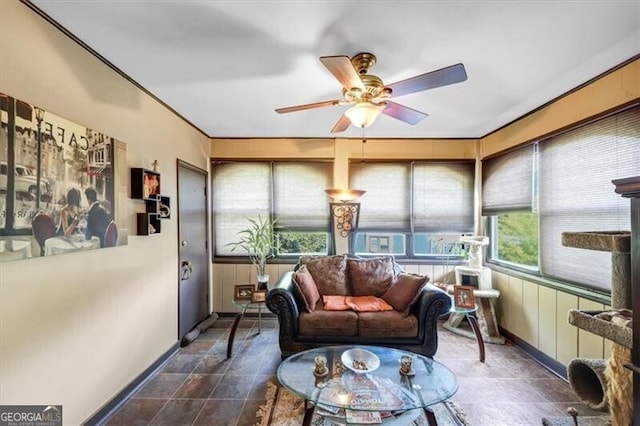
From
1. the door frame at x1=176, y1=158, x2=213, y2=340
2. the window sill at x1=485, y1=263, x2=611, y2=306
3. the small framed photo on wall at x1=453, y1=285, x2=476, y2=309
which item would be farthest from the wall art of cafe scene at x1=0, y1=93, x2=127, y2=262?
the window sill at x1=485, y1=263, x2=611, y2=306

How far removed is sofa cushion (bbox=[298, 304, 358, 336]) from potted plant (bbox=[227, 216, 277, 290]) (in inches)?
45.9

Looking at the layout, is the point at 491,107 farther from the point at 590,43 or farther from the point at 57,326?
the point at 57,326

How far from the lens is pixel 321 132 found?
3834 mm

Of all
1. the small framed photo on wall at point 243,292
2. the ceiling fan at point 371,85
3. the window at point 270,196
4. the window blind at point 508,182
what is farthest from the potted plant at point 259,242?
the window blind at point 508,182

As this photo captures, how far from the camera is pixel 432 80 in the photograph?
1.70 m

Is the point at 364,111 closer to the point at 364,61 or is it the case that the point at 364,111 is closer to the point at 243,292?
the point at 364,61

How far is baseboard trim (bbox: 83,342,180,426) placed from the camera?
1.95m

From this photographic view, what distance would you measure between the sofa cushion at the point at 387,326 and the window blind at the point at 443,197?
5.49 feet

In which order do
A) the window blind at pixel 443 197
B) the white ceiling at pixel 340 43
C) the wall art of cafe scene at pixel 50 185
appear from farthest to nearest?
the window blind at pixel 443 197 < the white ceiling at pixel 340 43 < the wall art of cafe scene at pixel 50 185

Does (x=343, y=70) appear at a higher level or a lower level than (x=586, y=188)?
higher

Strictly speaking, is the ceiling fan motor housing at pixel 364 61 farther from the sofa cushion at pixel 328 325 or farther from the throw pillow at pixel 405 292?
the sofa cushion at pixel 328 325

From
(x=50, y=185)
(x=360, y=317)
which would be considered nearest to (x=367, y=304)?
(x=360, y=317)

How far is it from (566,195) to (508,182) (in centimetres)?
84

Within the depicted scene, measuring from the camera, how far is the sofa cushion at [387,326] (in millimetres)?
2703
